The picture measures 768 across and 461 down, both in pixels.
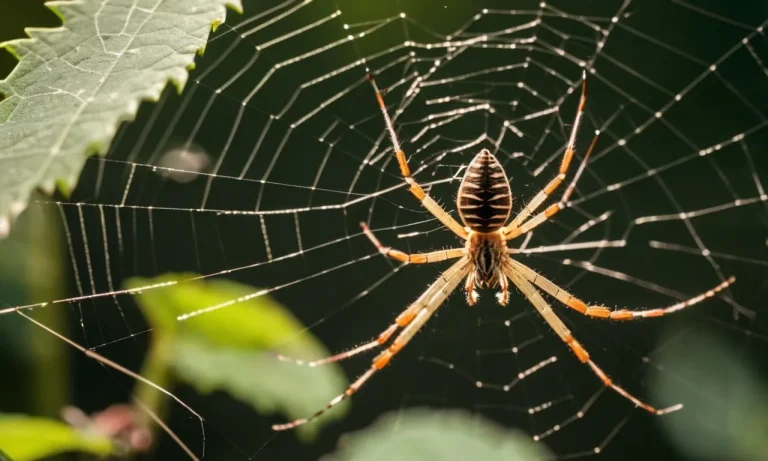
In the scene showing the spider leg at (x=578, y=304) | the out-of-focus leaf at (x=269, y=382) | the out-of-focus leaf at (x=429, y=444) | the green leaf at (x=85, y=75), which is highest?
the green leaf at (x=85, y=75)

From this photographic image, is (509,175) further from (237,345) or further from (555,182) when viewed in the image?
(237,345)

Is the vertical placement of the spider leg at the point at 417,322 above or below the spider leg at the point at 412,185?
below

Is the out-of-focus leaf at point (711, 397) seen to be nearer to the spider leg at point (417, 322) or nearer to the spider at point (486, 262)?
the spider at point (486, 262)

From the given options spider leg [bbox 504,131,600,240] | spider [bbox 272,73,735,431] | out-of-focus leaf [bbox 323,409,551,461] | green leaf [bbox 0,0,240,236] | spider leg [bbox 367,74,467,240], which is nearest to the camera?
green leaf [bbox 0,0,240,236]

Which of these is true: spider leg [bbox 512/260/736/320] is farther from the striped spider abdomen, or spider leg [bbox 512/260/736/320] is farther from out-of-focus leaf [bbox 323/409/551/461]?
out-of-focus leaf [bbox 323/409/551/461]

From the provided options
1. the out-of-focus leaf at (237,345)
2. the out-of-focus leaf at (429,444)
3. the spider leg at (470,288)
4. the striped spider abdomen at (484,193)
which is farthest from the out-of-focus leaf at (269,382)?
the striped spider abdomen at (484,193)

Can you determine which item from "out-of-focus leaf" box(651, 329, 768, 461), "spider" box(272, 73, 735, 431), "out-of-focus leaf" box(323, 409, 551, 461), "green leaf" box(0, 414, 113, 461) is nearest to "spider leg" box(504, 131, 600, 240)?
"spider" box(272, 73, 735, 431)
